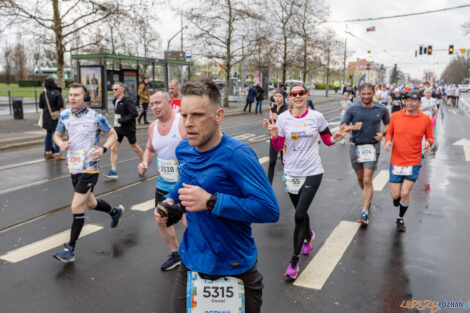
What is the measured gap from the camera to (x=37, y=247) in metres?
4.95

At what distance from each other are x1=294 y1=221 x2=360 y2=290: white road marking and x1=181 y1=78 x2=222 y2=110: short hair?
249 cm

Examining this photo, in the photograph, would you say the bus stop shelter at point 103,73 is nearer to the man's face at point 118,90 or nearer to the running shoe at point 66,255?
the man's face at point 118,90

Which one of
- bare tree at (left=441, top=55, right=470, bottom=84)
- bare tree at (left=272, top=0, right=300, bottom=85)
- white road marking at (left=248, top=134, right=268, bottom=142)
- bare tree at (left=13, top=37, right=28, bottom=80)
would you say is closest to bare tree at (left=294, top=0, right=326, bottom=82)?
bare tree at (left=272, top=0, right=300, bottom=85)

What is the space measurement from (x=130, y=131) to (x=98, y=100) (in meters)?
13.9

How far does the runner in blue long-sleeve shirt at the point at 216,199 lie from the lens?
2.06 meters

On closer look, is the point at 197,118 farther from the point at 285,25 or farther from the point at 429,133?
the point at 285,25

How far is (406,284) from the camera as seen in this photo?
4.07 metres

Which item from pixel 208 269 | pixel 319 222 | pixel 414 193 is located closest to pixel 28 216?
pixel 319 222

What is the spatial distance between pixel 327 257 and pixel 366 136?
6.38 ft

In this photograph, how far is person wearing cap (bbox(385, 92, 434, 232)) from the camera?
550 centimetres

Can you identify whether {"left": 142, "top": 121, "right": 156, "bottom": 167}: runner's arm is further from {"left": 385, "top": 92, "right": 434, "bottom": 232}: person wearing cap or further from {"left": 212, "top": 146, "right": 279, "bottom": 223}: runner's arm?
{"left": 385, "top": 92, "right": 434, "bottom": 232}: person wearing cap

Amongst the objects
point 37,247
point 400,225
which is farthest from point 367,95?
point 37,247

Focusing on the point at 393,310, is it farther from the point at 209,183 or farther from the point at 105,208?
the point at 105,208

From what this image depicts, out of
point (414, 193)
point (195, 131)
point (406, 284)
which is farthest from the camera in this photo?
point (414, 193)
